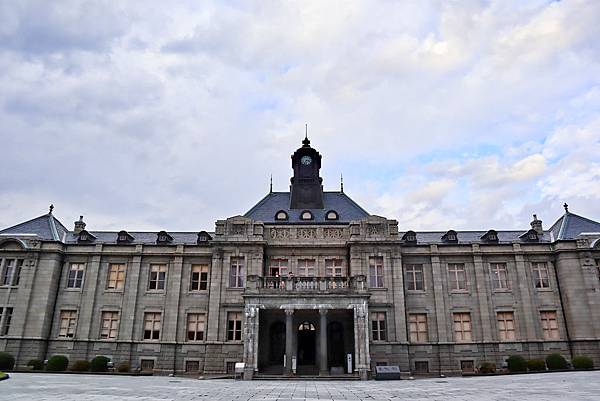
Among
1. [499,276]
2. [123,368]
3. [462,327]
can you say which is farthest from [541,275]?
[123,368]

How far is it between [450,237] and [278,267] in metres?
15.2

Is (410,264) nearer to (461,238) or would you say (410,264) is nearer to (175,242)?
(461,238)

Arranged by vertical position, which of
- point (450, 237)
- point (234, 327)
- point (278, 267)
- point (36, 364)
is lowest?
point (36, 364)

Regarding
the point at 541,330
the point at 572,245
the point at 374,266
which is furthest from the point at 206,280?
the point at 572,245

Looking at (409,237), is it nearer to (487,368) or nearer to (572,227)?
(487,368)

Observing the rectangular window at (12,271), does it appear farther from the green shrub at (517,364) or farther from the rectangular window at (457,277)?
the green shrub at (517,364)

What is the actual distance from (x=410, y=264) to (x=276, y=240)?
11.2 m

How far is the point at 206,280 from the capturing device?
36.3 metres

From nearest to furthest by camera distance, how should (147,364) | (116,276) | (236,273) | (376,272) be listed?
(147,364)
(376,272)
(236,273)
(116,276)

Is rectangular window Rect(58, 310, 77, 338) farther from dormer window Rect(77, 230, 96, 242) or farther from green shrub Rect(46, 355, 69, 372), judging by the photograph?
dormer window Rect(77, 230, 96, 242)

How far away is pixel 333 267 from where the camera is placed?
3547 centimetres

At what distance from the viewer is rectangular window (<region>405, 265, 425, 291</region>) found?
35537mm

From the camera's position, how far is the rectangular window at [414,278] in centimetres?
3554

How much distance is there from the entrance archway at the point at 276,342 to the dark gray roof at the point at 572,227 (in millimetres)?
24542
